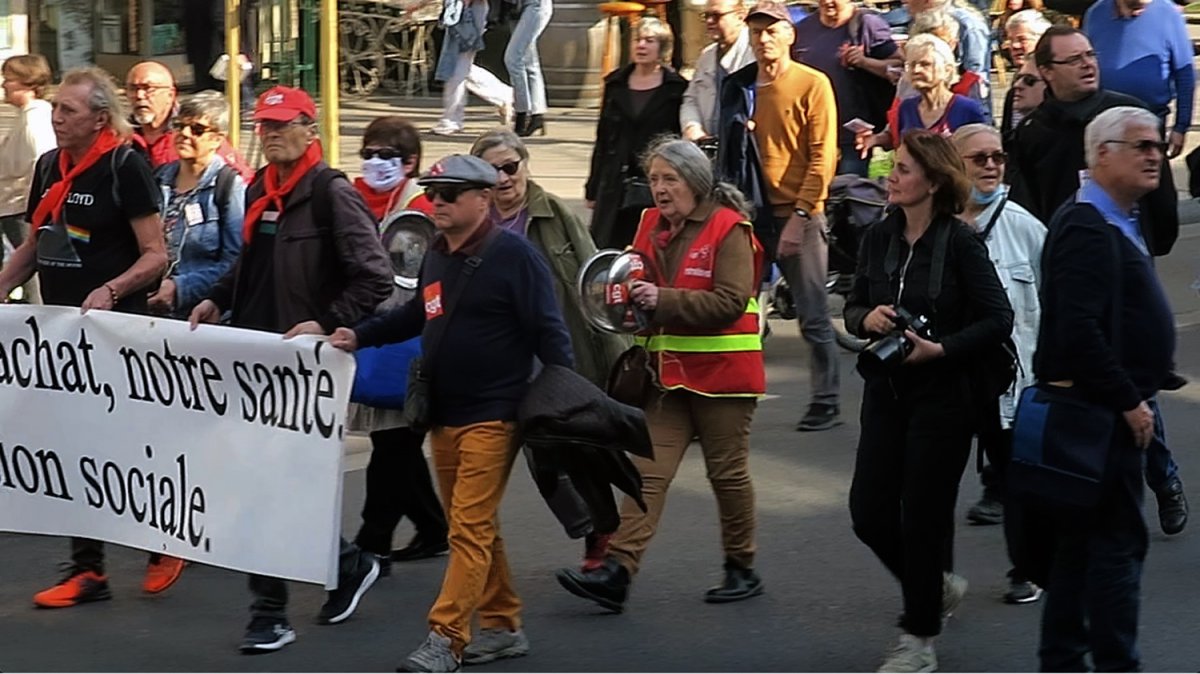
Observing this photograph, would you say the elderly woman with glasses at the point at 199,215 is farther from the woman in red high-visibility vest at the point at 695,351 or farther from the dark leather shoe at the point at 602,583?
the dark leather shoe at the point at 602,583

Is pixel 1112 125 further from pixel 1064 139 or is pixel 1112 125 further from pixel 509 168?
pixel 1064 139

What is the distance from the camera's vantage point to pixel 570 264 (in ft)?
22.7

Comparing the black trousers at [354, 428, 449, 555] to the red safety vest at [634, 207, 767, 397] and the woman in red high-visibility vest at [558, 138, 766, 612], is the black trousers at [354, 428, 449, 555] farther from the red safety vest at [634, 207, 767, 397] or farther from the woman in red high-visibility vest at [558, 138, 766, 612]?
the red safety vest at [634, 207, 767, 397]

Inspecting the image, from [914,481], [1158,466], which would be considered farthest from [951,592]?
[1158,466]

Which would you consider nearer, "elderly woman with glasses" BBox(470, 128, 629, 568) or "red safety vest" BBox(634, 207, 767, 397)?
"red safety vest" BBox(634, 207, 767, 397)

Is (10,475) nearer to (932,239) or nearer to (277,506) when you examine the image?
(277,506)

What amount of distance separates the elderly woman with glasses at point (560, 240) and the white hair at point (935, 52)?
8.68 ft

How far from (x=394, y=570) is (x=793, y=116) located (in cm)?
300

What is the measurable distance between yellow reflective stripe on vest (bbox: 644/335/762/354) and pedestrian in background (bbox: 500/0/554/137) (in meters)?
9.58

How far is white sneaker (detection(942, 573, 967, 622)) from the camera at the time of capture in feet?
20.4

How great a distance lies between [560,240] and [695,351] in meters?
0.69

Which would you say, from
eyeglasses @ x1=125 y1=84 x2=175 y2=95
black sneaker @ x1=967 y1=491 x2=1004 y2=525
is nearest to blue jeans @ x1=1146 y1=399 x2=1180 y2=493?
black sneaker @ x1=967 y1=491 x2=1004 y2=525

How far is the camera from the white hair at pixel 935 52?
902 cm

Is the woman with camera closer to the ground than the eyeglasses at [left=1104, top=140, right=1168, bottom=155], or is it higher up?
closer to the ground
